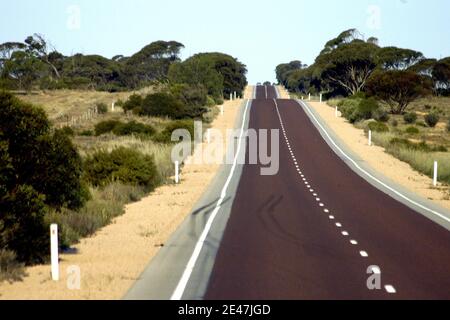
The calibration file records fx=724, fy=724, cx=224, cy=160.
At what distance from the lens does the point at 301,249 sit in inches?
579

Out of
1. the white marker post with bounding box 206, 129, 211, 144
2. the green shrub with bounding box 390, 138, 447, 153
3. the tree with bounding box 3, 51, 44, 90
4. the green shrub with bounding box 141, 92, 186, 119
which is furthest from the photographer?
the tree with bounding box 3, 51, 44, 90

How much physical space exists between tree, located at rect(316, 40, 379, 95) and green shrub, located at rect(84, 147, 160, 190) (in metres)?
87.9

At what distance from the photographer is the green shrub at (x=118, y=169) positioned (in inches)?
1054

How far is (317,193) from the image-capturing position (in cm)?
2653

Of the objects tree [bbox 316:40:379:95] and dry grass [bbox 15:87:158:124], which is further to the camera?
tree [bbox 316:40:379:95]

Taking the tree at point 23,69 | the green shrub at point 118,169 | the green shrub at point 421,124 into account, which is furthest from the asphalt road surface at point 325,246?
the tree at point 23,69

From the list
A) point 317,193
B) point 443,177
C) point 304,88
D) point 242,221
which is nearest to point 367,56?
point 304,88

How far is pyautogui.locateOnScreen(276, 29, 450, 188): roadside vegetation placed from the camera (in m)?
49.0

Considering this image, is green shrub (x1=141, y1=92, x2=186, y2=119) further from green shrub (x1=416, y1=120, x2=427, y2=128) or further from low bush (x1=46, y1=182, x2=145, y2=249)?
low bush (x1=46, y1=182, x2=145, y2=249)

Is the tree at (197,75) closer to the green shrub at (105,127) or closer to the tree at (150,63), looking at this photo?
the green shrub at (105,127)

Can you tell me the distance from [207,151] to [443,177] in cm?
1608

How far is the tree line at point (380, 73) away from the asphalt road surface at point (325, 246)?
55.5 meters

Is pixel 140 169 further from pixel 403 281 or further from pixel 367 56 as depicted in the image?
pixel 367 56

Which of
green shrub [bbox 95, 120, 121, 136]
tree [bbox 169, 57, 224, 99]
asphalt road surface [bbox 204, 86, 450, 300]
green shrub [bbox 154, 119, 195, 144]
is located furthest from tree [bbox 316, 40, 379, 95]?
asphalt road surface [bbox 204, 86, 450, 300]
